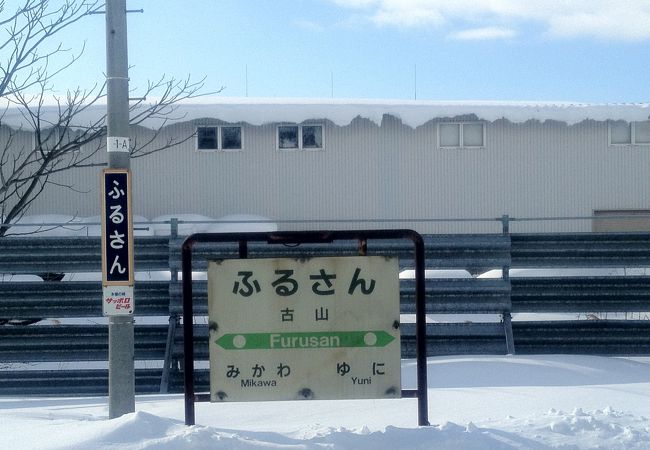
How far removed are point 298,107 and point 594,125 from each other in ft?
27.3

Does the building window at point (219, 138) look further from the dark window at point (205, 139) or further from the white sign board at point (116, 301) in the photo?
the white sign board at point (116, 301)

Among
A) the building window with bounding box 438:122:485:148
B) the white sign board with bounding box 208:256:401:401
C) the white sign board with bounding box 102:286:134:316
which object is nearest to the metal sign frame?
the white sign board with bounding box 208:256:401:401

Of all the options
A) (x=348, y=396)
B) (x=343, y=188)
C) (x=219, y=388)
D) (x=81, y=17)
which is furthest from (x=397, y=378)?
(x=343, y=188)

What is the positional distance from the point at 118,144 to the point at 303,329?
7.82 feet

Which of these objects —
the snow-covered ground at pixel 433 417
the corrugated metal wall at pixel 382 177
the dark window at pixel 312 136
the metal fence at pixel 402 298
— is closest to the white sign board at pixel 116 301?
the snow-covered ground at pixel 433 417

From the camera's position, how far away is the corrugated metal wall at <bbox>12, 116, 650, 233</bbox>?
23.9 metres

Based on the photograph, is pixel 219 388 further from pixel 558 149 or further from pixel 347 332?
pixel 558 149

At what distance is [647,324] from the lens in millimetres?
10422

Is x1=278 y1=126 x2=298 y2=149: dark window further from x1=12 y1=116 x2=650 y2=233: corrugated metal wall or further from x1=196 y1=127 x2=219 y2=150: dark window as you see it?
x1=196 y1=127 x2=219 y2=150: dark window

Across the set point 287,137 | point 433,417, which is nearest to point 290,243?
point 433,417

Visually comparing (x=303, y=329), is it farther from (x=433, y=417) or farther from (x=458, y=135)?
(x=458, y=135)

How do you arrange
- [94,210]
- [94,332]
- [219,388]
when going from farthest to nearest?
[94,210]
[94,332]
[219,388]

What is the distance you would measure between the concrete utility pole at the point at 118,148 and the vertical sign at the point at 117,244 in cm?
8

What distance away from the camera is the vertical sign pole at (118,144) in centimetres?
727
